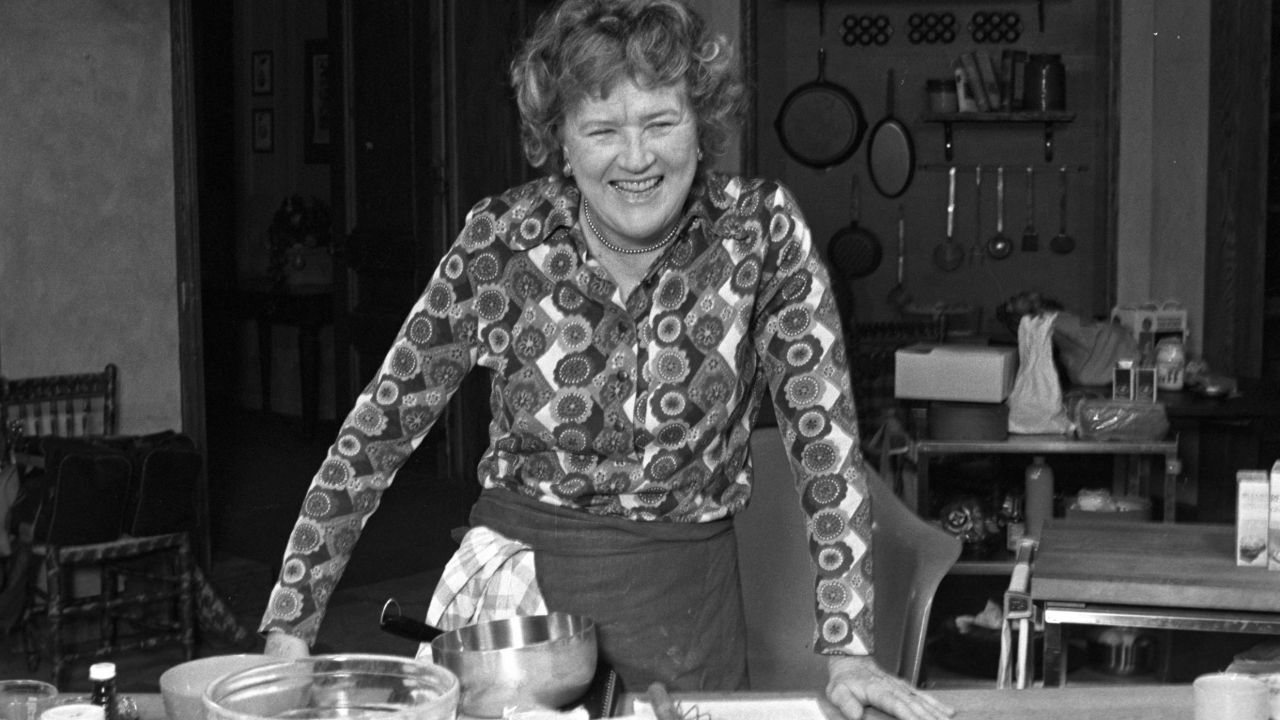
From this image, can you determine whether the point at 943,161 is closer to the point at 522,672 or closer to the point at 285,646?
the point at 285,646

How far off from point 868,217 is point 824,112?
22.1 inches

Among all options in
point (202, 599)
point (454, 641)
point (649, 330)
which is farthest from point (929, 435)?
point (454, 641)

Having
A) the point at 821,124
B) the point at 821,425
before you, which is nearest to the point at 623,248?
the point at 821,425

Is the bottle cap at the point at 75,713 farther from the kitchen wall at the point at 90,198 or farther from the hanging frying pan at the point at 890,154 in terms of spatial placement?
the hanging frying pan at the point at 890,154

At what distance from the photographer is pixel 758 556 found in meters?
2.72

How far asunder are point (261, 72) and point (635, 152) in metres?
8.54

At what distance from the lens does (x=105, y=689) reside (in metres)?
1.52

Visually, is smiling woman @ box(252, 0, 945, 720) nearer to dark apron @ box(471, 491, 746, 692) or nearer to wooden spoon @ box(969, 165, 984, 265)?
dark apron @ box(471, 491, 746, 692)

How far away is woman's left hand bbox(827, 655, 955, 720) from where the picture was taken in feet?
5.47

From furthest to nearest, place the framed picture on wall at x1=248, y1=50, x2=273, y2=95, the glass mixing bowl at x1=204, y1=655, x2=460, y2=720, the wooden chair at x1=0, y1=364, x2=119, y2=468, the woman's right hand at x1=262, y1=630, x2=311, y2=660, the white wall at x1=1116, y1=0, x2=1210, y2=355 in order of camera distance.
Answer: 1. the framed picture on wall at x1=248, y1=50, x2=273, y2=95
2. the white wall at x1=1116, y1=0, x2=1210, y2=355
3. the wooden chair at x1=0, y1=364, x2=119, y2=468
4. the woman's right hand at x1=262, y1=630, x2=311, y2=660
5. the glass mixing bowl at x1=204, y1=655, x2=460, y2=720

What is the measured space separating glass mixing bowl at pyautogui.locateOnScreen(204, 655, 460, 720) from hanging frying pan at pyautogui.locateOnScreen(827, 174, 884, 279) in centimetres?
622

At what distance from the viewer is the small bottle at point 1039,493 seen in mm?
4738

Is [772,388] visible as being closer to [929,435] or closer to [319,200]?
[929,435]

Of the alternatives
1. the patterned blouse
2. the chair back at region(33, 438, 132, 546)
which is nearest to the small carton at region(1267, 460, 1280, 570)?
the patterned blouse
